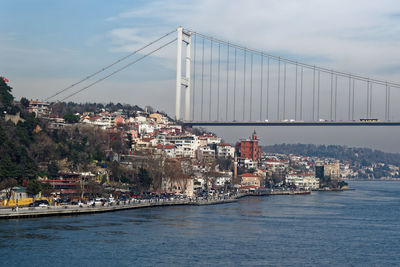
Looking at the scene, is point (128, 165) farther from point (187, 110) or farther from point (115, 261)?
point (115, 261)

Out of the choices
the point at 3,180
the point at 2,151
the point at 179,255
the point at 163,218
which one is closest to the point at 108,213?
the point at 163,218

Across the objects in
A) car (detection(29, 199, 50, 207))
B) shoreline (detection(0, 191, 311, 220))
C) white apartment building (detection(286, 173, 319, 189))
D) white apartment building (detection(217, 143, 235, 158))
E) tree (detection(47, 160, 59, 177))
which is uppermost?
white apartment building (detection(217, 143, 235, 158))

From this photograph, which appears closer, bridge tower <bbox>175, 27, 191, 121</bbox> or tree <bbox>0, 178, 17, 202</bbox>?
tree <bbox>0, 178, 17, 202</bbox>

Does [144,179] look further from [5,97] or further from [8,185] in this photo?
[8,185]

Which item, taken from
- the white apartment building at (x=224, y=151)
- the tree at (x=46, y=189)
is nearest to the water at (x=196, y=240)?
the tree at (x=46, y=189)

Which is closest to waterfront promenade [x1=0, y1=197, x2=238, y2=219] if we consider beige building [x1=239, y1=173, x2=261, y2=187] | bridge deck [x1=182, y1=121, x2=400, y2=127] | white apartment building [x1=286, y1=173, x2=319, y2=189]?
bridge deck [x1=182, y1=121, x2=400, y2=127]

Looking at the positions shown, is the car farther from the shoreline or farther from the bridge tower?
the bridge tower

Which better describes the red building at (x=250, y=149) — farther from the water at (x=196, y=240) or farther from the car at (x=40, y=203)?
the car at (x=40, y=203)

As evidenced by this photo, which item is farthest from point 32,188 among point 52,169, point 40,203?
point 52,169
